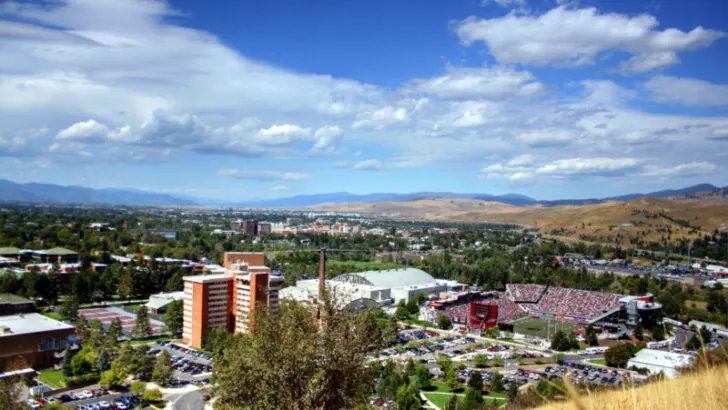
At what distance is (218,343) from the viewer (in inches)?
702

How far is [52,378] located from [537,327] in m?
20.7

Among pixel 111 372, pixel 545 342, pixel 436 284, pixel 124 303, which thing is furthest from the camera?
pixel 436 284

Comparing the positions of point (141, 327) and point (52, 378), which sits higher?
point (141, 327)

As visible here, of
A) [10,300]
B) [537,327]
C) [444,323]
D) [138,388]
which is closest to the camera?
[138,388]

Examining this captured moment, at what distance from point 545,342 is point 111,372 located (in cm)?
1631

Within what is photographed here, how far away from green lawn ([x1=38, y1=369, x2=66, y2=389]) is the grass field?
18519 millimetres

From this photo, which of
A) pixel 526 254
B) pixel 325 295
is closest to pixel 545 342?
pixel 325 295

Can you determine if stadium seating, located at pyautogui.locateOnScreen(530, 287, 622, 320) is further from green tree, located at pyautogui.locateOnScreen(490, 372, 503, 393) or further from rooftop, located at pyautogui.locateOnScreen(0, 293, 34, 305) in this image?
rooftop, located at pyautogui.locateOnScreen(0, 293, 34, 305)

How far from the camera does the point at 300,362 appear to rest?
190 inches

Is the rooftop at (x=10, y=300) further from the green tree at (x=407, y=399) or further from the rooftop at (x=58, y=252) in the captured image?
the green tree at (x=407, y=399)

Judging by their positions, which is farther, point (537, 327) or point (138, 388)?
point (537, 327)

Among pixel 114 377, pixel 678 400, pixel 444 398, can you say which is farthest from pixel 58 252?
pixel 678 400

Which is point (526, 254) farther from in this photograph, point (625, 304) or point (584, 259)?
point (625, 304)

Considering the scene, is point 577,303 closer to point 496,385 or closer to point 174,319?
point 496,385
